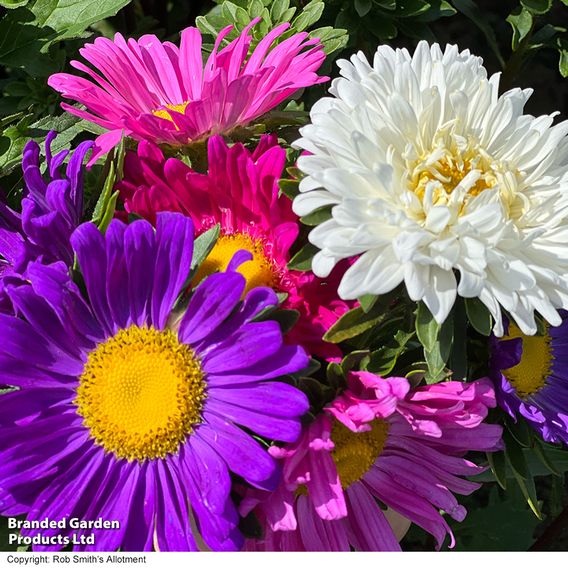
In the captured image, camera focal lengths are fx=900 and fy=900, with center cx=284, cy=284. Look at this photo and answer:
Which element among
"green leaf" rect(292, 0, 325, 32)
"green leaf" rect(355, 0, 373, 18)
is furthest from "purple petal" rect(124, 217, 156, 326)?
"green leaf" rect(355, 0, 373, 18)

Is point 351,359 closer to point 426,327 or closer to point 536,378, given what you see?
point 426,327

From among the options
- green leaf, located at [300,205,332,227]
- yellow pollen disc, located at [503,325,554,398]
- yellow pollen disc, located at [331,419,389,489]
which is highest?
green leaf, located at [300,205,332,227]

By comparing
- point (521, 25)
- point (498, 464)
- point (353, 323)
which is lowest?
point (498, 464)

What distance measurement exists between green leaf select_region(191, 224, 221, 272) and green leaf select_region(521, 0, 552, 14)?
0.73 metres

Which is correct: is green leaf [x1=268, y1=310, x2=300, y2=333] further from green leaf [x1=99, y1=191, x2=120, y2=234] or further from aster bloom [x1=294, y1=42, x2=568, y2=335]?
green leaf [x1=99, y1=191, x2=120, y2=234]

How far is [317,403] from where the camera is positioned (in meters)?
0.83

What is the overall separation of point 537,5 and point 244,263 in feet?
2.33

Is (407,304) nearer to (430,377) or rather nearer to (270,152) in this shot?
(430,377)

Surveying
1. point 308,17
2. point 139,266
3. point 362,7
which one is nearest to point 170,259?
point 139,266

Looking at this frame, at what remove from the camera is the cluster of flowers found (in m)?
0.75

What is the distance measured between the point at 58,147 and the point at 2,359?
36cm

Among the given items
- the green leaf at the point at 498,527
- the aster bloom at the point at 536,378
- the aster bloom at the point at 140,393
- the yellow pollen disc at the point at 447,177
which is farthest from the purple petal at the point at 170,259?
the green leaf at the point at 498,527

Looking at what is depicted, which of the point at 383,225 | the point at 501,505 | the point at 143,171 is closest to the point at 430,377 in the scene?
the point at 383,225

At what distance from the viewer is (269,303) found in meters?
0.76
